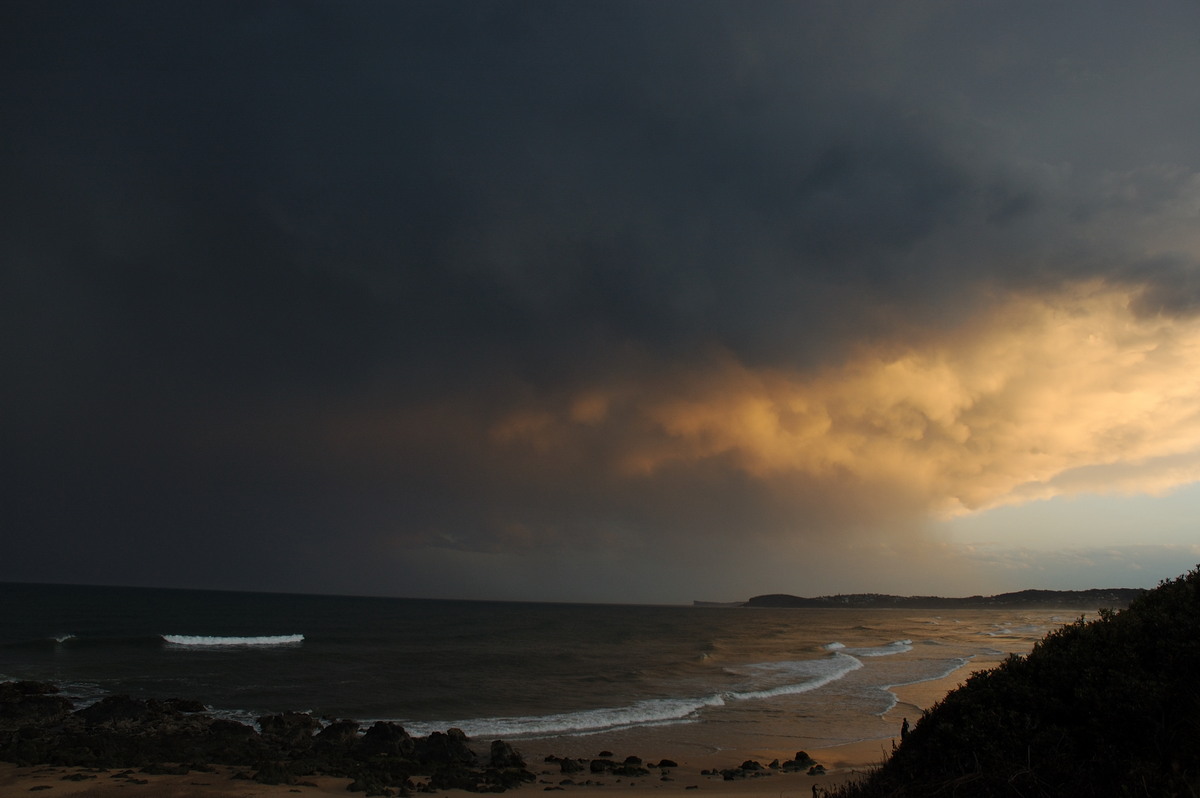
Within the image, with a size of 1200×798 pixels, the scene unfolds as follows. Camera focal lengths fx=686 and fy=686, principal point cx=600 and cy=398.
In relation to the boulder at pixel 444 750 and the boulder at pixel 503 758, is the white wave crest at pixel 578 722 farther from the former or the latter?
the boulder at pixel 503 758

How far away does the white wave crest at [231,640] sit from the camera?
5712 centimetres

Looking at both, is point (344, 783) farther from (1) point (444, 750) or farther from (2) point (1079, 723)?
(2) point (1079, 723)

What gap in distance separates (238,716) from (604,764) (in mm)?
15663

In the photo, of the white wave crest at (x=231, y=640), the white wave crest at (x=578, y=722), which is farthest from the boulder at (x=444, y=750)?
the white wave crest at (x=231, y=640)

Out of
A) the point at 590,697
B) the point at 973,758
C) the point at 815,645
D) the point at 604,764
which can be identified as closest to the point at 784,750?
the point at 604,764

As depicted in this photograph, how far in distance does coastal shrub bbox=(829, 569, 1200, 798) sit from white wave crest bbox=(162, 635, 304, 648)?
5945cm

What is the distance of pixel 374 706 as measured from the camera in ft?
93.7

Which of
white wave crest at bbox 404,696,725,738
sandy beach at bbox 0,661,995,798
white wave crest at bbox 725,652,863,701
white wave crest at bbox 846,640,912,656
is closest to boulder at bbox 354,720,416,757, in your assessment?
white wave crest at bbox 404,696,725,738

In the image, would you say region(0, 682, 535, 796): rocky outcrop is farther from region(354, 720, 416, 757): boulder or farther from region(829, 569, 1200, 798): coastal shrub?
region(829, 569, 1200, 798): coastal shrub

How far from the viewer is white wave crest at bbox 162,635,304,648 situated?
57.1 meters

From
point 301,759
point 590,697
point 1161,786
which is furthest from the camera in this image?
point 590,697

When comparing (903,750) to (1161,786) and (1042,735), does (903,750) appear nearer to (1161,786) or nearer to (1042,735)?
(1042,735)

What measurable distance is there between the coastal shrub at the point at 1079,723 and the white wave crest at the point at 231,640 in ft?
195

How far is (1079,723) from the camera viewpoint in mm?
9625
